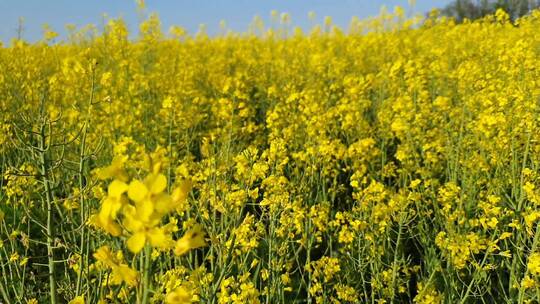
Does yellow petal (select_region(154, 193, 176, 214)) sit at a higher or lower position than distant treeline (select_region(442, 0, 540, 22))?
lower

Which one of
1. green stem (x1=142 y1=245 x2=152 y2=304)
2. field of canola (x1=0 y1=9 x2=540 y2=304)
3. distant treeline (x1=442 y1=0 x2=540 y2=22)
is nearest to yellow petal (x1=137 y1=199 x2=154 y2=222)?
field of canola (x1=0 y1=9 x2=540 y2=304)

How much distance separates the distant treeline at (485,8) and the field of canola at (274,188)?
25.8ft

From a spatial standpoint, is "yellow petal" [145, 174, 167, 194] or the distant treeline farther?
the distant treeline

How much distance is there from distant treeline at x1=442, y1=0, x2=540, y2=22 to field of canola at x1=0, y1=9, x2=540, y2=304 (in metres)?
7.87

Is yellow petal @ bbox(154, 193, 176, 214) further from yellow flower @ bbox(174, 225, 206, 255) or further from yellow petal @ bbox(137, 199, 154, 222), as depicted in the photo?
yellow flower @ bbox(174, 225, 206, 255)

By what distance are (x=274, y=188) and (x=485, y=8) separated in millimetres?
17280

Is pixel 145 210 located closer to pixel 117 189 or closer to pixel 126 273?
pixel 117 189

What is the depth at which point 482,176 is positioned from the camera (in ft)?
9.86

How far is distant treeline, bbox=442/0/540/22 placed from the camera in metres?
13.5

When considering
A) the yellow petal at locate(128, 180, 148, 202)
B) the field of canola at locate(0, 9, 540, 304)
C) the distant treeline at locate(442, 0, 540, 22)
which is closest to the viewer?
the yellow petal at locate(128, 180, 148, 202)

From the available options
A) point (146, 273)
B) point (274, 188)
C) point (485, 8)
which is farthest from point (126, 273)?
point (485, 8)

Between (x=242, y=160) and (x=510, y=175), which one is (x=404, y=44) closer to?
(x=510, y=175)

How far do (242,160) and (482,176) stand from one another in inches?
60.4

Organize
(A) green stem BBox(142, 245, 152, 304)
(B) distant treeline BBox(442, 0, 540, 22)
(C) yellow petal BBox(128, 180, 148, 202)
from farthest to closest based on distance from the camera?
(B) distant treeline BBox(442, 0, 540, 22), (A) green stem BBox(142, 245, 152, 304), (C) yellow petal BBox(128, 180, 148, 202)
